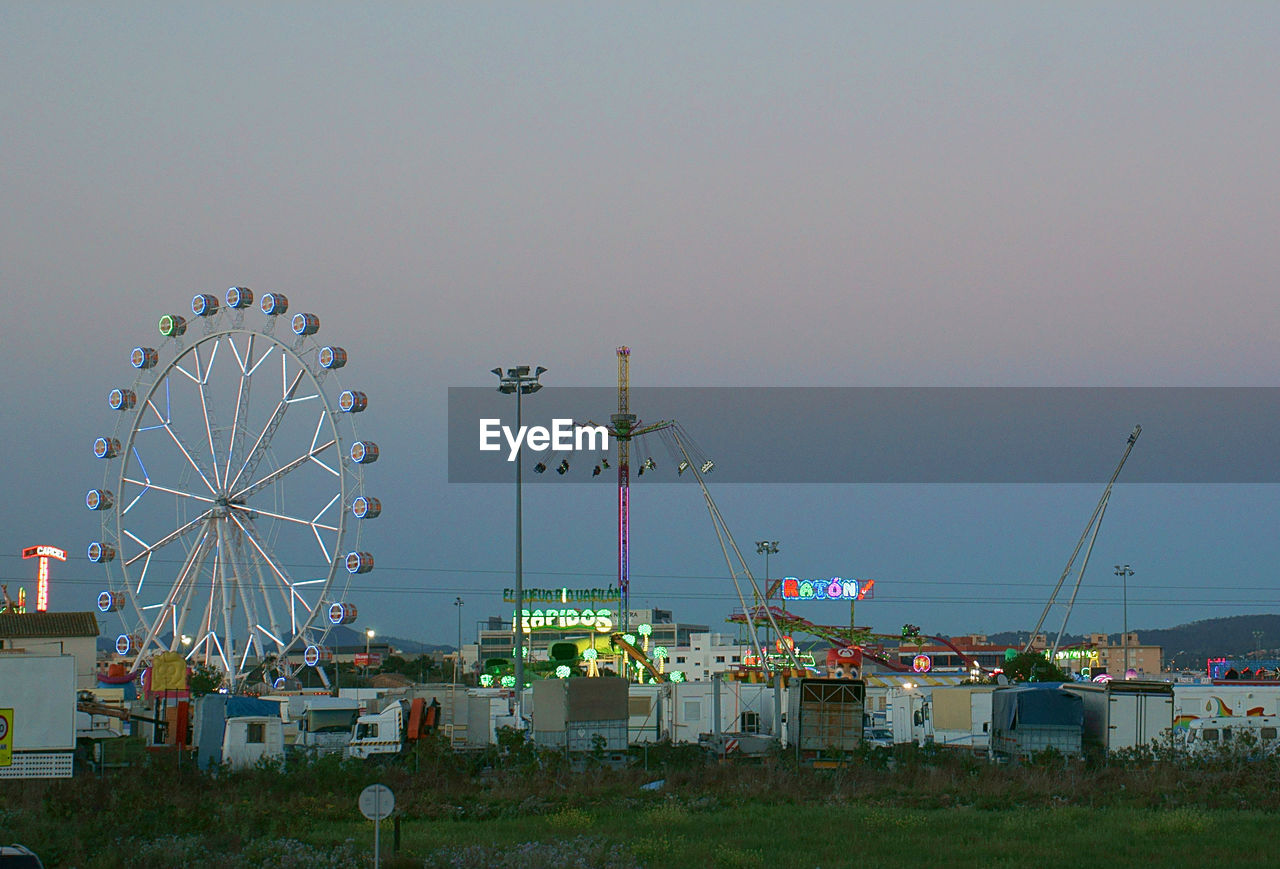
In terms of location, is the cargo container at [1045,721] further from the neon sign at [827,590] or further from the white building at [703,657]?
the white building at [703,657]

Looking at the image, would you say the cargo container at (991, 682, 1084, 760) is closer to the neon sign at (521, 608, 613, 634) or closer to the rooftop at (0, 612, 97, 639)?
the rooftop at (0, 612, 97, 639)

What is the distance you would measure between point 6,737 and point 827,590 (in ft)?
312

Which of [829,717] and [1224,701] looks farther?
[1224,701]

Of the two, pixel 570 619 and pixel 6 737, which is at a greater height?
pixel 570 619

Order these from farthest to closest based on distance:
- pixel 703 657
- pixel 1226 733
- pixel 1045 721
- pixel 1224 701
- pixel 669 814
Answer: pixel 703 657, pixel 1224 701, pixel 1045 721, pixel 1226 733, pixel 669 814

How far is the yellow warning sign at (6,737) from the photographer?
1141 inches

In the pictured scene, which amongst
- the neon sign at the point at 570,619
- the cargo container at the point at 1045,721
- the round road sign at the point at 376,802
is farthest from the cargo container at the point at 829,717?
the neon sign at the point at 570,619

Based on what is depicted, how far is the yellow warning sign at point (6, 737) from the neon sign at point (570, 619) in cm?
8880

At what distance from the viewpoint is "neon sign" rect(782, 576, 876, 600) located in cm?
11769

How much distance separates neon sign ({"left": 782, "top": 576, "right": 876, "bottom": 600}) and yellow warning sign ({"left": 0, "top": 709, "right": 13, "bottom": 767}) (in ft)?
300

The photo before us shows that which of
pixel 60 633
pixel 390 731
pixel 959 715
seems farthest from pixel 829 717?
pixel 60 633

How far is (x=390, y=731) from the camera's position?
4562cm

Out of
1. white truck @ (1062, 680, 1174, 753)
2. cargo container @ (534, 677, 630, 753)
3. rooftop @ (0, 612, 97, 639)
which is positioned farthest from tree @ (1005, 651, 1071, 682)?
rooftop @ (0, 612, 97, 639)

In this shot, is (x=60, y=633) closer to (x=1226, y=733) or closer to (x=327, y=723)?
(x=327, y=723)
